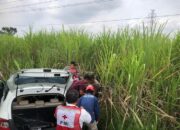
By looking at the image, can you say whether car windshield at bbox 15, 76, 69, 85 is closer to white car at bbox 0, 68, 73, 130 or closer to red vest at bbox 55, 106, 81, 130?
white car at bbox 0, 68, 73, 130

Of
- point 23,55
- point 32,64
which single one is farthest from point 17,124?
point 23,55

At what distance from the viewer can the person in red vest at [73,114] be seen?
Answer: 6063 mm

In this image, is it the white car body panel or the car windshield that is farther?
the car windshield

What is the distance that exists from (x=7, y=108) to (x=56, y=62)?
231 inches

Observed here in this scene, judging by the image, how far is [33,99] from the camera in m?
7.34

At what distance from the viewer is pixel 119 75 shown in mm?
7812

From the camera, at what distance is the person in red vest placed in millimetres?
6063

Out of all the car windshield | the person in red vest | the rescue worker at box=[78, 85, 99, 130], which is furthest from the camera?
the car windshield

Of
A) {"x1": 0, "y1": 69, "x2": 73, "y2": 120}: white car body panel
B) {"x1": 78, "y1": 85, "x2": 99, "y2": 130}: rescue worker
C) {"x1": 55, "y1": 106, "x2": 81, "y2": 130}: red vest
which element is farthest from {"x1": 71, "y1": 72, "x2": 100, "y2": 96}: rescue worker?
{"x1": 55, "y1": 106, "x2": 81, "y2": 130}: red vest

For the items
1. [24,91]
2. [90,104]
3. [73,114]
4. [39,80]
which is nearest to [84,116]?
[73,114]

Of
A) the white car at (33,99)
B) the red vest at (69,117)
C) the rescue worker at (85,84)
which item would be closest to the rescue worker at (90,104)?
the white car at (33,99)

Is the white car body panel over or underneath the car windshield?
underneath

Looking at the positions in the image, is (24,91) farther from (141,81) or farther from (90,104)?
(141,81)

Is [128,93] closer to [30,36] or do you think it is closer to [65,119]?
[65,119]
